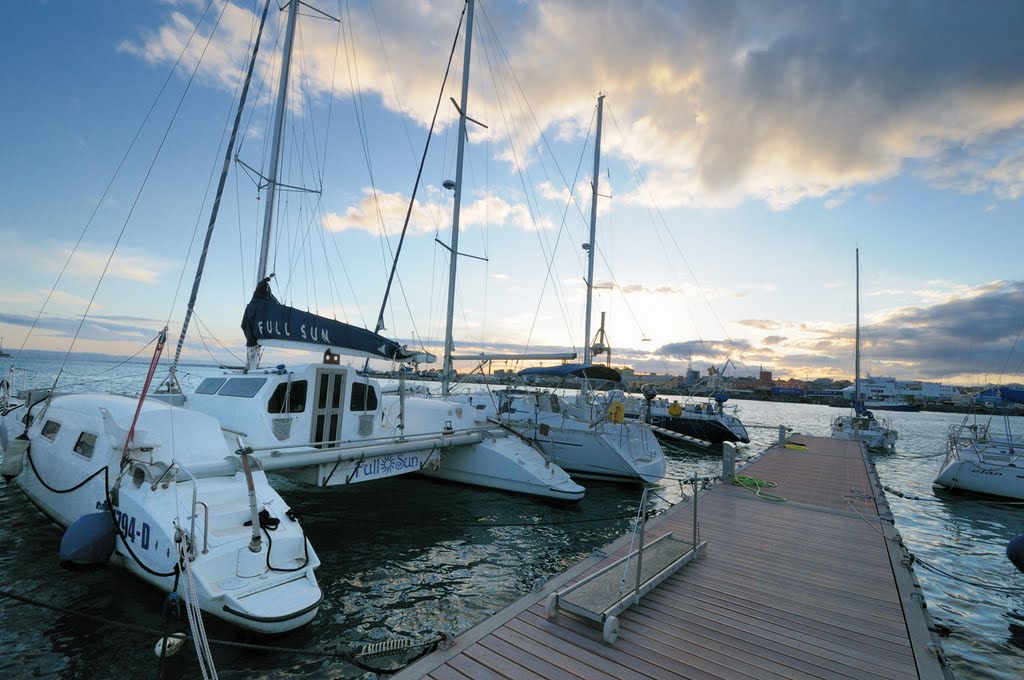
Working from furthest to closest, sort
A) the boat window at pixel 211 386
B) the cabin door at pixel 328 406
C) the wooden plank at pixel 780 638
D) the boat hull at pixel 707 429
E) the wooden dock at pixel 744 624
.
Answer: the boat hull at pixel 707 429 → the boat window at pixel 211 386 → the cabin door at pixel 328 406 → the wooden plank at pixel 780 638 → the wooden dock at pixel 744 624

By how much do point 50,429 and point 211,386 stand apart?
10.7ft

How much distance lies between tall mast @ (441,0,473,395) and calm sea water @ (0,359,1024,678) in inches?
169

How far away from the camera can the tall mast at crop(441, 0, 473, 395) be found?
16531 mm

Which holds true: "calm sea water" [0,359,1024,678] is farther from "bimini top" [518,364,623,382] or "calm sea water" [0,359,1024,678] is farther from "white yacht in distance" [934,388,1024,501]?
"bimini top" [518,364,623,382]

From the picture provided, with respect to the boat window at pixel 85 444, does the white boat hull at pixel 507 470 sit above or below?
below

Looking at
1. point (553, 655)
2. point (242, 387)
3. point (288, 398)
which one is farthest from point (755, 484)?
point (242, 387)

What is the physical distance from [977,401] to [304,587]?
25342 millimetres

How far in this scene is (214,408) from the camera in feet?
36.0

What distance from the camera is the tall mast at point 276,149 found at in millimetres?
12305

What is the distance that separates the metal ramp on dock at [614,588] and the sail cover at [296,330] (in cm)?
808

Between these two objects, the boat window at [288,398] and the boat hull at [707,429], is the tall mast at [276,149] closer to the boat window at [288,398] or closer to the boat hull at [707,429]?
the boat window at [288,398]

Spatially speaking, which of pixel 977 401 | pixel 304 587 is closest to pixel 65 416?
pixel 304 587

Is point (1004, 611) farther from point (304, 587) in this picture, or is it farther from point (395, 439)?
point (395, 439)

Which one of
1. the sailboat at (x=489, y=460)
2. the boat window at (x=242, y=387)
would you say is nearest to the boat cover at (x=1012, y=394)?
the sailboat at (x=489, y=460)
